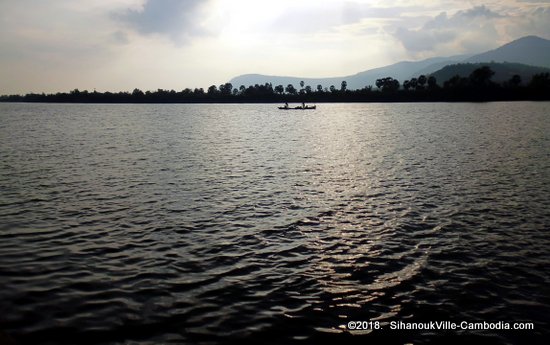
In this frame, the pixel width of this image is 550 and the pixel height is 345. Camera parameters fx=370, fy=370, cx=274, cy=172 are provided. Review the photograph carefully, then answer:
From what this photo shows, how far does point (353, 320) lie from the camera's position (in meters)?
12.8

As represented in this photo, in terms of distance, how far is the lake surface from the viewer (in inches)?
489

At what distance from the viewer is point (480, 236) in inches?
826

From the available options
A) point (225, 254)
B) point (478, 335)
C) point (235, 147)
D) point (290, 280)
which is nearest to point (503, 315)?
point (478, 335)

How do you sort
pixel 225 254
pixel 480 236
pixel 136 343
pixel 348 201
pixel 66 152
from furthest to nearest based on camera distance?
1. pixel 66 152
2. pixel 348 201
3. pixel 480 236
4. pixel 225 254
5. pixel 136 343

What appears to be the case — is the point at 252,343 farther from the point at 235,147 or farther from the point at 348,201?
the point at 235,147

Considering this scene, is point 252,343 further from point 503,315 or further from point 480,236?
point 480,236

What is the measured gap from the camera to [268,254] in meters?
18.3

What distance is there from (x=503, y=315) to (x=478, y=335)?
1811 mm

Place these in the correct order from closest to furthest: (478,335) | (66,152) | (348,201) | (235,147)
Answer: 1. (478,335)
2. (348,201)
3. (66,152)
4. (235,147)

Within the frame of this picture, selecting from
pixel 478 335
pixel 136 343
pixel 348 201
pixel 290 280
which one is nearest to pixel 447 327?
pixel 478 335

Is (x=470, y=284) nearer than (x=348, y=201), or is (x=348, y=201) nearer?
(x=470, y=284)

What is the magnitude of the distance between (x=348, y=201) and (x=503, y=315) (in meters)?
16.4

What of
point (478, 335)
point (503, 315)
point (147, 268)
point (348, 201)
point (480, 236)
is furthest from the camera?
point (348, 201)

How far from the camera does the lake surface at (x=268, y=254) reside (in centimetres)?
1243
